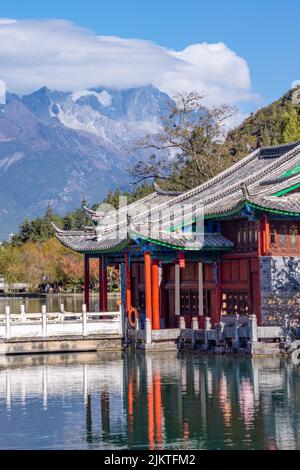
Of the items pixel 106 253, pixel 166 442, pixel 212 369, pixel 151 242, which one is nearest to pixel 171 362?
pixel 212 369

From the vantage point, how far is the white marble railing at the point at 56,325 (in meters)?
38.3

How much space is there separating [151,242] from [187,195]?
7857 mm

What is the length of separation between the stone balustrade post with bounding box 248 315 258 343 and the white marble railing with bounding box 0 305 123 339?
680 centimetres

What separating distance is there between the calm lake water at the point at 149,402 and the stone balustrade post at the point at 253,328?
932 millimetres

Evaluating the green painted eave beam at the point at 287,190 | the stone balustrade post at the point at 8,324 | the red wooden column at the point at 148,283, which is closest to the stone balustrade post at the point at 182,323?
the red wooden column at the point at 148,283

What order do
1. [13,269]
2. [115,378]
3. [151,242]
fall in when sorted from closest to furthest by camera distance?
1. [115,378]
2. [151,242]
3. [13,269]

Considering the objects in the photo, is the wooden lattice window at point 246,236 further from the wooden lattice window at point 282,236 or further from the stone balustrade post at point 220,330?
the stone balustrade post at point 220,330

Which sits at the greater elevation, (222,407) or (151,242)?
(151,242)

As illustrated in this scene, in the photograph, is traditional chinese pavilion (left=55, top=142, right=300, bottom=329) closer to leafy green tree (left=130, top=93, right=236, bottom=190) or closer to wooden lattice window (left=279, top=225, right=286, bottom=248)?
wooden lattice window (left=279, top=225, right=286, bottom=248)

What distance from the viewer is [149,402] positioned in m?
27.1
